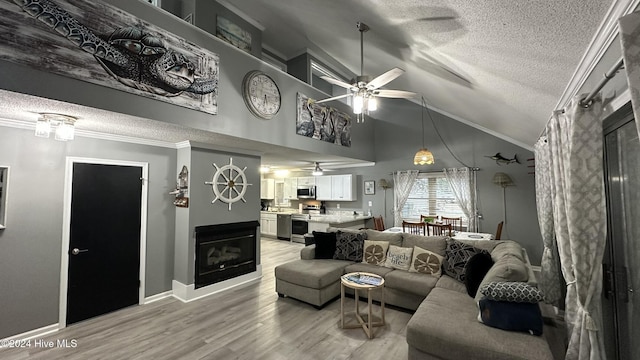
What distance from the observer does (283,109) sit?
420cm

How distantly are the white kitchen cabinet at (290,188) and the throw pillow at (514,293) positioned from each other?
22.7 ft

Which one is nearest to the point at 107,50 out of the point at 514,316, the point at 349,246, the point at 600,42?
the point at 600,42

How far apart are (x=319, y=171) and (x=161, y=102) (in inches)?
191

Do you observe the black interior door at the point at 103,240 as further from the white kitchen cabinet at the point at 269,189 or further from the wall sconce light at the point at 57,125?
the white kitchen cabinet at the point at 269,189

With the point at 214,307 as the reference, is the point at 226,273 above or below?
above

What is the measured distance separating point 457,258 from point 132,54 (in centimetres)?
452

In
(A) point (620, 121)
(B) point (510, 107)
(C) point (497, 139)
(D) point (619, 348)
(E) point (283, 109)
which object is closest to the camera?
(A) point (620, 121)

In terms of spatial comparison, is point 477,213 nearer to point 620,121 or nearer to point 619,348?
point 619,348

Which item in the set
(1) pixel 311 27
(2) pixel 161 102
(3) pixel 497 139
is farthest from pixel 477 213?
(2) pixel 161 102

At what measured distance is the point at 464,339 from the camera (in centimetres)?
206

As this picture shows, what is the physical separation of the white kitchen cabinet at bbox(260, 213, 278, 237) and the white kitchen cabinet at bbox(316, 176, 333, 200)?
1615mm

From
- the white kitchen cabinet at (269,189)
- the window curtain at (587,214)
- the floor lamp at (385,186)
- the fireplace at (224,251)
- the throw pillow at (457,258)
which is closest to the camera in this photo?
the window curtain at (587,214)

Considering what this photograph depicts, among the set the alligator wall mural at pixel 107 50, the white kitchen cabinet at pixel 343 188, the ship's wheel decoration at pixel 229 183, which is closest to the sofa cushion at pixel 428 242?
the ship's wheel decoration at pixel 229 183

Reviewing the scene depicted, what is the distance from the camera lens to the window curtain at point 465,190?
587 centimetres
